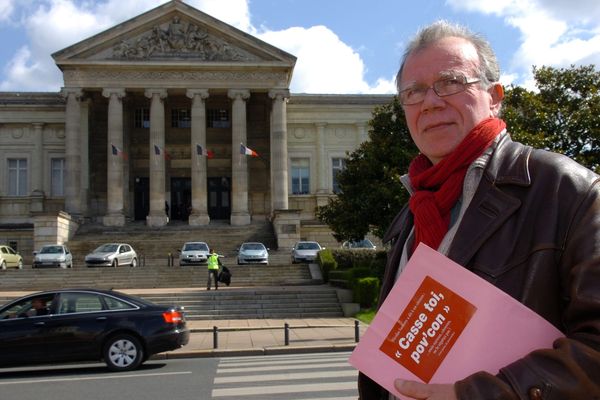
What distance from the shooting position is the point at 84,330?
14117 mm

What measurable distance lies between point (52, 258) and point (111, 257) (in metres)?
3.64

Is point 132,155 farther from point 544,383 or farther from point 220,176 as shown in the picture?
point 544,383

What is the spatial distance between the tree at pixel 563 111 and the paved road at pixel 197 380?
15.9 metres

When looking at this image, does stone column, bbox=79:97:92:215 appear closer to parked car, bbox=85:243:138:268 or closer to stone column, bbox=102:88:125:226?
stone column, bbox=102:88:125:226

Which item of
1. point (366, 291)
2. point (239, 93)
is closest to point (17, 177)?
point (239, 93)

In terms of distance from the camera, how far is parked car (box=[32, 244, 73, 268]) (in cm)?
4209

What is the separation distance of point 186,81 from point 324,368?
4573 cm

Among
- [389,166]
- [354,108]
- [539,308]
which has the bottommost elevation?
[539,308]

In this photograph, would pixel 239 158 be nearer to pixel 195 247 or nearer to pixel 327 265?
pixel 195 247

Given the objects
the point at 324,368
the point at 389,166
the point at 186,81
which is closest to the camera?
the point at 324,368

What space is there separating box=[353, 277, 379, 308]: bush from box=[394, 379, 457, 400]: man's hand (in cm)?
2408

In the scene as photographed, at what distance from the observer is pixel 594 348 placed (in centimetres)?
194

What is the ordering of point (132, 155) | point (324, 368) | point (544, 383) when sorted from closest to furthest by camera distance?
point (544, 383) → point (324, 368) → point (132, 155)

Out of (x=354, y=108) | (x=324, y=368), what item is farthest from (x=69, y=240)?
(x=324, y=368)
